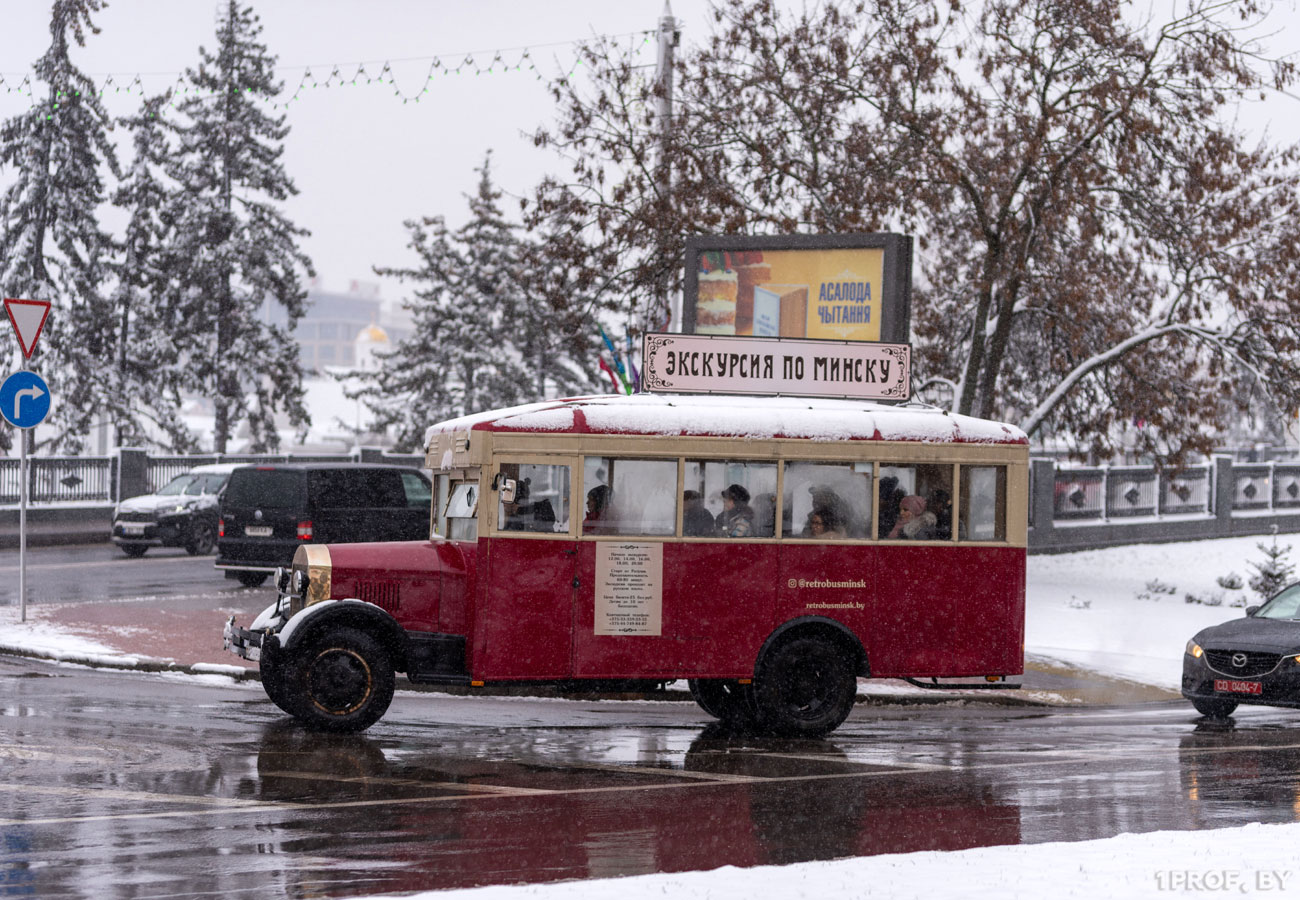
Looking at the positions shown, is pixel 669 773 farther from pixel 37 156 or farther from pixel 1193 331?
pixel 37 156

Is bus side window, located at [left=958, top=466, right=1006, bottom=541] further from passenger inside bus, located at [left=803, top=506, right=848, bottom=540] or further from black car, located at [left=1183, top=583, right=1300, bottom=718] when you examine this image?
black car, located at [left=1183, top=583, right=1300, bottom=718]

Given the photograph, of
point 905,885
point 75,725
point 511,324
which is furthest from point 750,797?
point 511,324

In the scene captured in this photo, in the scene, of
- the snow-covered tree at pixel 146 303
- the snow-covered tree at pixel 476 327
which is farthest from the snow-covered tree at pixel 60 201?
the snow-covered tree at pixel 476 327

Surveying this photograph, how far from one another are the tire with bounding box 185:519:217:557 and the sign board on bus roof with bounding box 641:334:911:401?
19.0 m

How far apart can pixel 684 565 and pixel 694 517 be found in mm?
391

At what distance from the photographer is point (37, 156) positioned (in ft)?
154

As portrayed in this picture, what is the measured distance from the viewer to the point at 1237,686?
14820 millimetres

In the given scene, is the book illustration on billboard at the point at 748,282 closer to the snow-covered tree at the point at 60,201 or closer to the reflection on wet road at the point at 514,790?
the reflection on wet road at the point at 514,790

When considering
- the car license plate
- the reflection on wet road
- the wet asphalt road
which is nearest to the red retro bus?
the reflection on wet road

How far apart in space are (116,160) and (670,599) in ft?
134

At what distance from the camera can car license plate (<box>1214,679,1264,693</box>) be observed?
48.3ft

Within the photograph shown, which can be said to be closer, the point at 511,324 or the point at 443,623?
the point at 443,623

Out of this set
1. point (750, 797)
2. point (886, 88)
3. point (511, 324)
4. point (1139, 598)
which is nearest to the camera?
point (750, 797)

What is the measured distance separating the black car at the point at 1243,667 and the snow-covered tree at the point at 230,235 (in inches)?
1620
